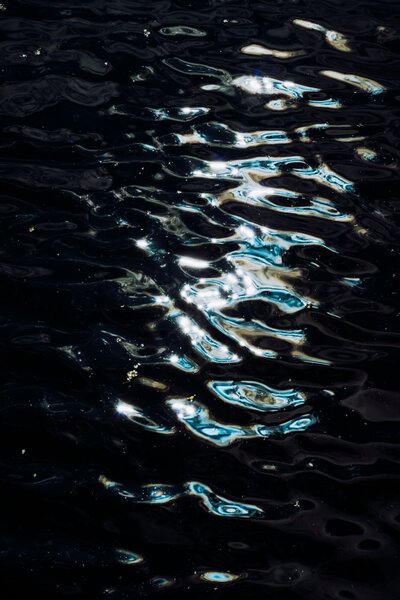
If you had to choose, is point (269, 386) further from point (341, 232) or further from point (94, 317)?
point (341, 232)

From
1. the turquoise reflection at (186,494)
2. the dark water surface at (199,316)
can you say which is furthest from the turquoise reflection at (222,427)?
the turquoise reflection at (186,494)

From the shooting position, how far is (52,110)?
266 cm

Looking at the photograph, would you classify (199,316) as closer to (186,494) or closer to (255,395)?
(255,395)

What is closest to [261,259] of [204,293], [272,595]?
[204,293]

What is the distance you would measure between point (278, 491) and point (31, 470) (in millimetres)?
598

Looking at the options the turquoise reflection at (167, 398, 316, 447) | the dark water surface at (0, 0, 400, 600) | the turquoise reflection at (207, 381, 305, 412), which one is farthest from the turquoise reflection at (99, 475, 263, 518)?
the turquoise reflection at (207, 381, 305, 412)

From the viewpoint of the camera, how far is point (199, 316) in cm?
184

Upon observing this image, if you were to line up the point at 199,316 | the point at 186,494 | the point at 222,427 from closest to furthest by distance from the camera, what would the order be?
the point at 186,494
the point at 222,427
the point at 199,316

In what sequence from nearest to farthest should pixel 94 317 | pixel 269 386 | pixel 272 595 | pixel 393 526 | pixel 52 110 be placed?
pixel 272 595, pixel 393 526, pixel 269 386, pixel 94 317, pixel 52 110

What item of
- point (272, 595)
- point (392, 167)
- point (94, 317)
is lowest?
point (272, 595)

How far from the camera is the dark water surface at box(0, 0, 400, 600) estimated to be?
1.35 meters

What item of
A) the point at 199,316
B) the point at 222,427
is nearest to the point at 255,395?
the point at 222,427

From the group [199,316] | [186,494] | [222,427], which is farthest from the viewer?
[199,316]

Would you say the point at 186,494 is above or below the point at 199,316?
below
